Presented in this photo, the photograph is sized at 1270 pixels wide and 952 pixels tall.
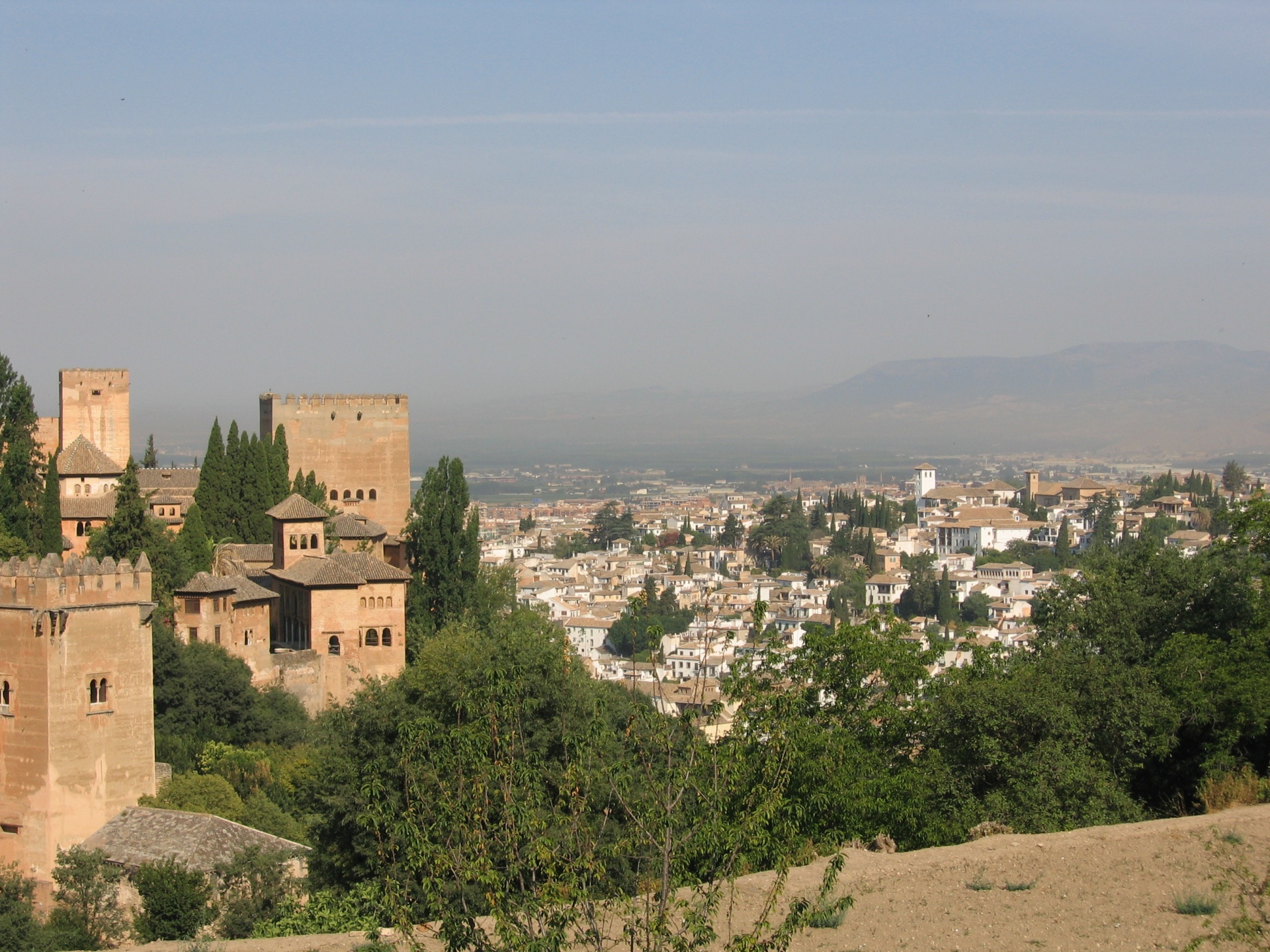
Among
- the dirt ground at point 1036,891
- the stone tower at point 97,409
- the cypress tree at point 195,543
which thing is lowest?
the dirt ground at point 1036,891

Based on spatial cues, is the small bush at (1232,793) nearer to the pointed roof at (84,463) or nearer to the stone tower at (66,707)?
the stone tower at (66,707)

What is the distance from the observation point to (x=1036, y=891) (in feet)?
34.0

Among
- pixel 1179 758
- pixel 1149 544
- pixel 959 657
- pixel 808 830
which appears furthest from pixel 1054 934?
pixel 959 657

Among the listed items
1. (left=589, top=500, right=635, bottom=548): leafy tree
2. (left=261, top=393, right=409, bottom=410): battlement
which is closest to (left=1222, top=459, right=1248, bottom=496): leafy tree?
(left=589, top=500, right=635, bottom=548): leafy tree

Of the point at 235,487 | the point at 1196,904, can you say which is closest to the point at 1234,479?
the point at 235,487

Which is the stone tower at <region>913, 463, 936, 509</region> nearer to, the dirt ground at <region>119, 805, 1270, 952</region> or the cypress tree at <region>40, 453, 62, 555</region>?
the cypress tree at <region>40, 453, 62, 555</region>

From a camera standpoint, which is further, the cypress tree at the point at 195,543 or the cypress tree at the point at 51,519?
the cypress tree at the point at 195,543

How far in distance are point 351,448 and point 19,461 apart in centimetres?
912

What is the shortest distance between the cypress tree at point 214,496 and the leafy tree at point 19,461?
3.11 metres

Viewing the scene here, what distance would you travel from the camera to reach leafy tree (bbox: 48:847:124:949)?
15844 mm

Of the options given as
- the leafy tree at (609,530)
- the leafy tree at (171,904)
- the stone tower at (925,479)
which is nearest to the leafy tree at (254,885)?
the leafy tree at (171,904)

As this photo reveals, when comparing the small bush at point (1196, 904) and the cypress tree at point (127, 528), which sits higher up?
the cypress tree at point (127, 528)

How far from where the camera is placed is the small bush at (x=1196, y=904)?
959 centimetres

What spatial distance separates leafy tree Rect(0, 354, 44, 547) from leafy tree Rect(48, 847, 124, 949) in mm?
11227
